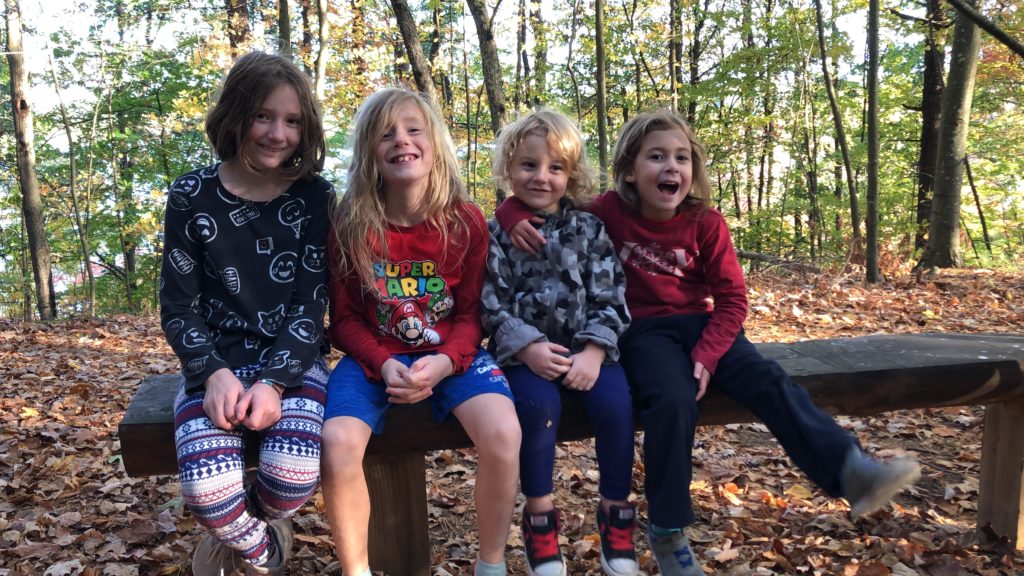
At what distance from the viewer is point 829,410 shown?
2.29 metres

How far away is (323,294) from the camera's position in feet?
7.27

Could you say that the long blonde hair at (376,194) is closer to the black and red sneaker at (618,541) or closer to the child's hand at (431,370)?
the child's hand at (431,370)

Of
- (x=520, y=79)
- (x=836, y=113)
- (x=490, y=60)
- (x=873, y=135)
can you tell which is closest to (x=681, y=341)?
(x=490, y=60)

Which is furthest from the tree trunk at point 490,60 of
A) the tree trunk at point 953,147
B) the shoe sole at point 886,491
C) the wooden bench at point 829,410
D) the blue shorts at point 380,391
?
the tree trunk at point 953,147

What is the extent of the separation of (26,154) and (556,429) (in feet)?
29.9

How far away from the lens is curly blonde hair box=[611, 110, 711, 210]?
247cm

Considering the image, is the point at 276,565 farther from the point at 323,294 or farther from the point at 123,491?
the point at 123,491

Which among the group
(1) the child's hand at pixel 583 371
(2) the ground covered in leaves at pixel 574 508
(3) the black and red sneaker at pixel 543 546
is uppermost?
(1) the child's hand at pixel 583 371

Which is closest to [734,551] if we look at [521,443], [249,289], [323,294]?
[521,443]

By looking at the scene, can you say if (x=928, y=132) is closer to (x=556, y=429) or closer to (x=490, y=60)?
(x=490, y=60)

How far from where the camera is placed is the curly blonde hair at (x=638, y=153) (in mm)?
2473

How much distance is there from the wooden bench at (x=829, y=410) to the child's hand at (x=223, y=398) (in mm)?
219

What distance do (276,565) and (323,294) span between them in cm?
87

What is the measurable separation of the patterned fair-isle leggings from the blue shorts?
0.09 metres
